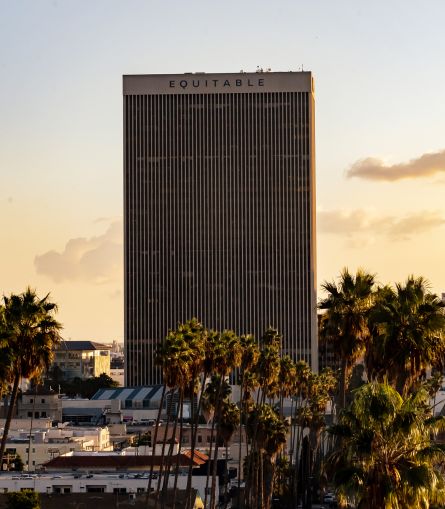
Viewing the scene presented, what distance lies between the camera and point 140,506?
350 feet

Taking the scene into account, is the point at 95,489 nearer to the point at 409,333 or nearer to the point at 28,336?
the point at 28,336

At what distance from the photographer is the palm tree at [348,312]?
2569 inches

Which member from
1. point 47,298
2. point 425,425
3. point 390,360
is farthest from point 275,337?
point 425,425

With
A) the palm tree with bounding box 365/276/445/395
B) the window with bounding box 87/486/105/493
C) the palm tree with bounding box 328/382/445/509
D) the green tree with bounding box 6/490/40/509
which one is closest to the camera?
the palm tree with bounding box 328/382/445/509

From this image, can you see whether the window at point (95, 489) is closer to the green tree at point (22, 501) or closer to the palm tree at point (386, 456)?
the green tree at point (22, 501)

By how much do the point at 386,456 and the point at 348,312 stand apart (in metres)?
27.7

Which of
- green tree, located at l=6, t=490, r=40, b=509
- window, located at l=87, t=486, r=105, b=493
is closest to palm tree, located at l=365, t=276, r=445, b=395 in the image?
green tree, located at l=6, t=490, r=40, b=509

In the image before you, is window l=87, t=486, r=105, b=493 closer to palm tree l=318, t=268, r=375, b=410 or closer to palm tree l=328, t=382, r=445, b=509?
palm tree l=318, t=268, r=375, b=410

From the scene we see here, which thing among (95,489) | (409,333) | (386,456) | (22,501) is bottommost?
(95,489)

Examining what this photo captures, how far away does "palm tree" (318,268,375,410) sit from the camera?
2569 inches

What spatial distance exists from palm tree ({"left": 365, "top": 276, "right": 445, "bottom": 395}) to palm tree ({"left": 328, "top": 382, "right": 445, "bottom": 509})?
13916mm

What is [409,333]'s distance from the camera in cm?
5216

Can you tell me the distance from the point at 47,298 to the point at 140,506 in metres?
38.3

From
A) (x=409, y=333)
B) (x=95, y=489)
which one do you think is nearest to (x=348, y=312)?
(x=409, y=333)
